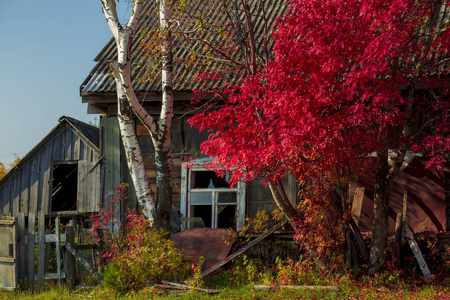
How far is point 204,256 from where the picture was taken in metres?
9.75

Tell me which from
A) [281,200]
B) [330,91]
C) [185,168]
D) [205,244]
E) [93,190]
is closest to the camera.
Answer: [330,91]

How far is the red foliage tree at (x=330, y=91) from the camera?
7629mm

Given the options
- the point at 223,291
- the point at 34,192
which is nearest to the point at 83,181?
the point at 34,192

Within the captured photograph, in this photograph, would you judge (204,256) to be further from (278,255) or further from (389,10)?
(389,10)

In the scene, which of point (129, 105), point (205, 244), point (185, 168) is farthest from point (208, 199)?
point (129, 105)

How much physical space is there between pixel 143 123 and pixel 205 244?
8.86 ft

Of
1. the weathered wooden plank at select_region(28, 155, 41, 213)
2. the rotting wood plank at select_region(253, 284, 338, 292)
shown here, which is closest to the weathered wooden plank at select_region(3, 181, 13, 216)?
the weathered wooden plank at select_region(28, 155, 41, 213)

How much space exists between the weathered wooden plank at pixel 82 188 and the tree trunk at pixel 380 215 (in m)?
8.58

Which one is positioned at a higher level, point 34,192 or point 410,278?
point 34,192

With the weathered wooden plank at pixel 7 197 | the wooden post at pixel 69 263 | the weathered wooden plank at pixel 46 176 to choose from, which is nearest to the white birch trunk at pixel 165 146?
the wooden post at pixel 69 263

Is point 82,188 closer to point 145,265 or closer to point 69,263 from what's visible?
point 69,263

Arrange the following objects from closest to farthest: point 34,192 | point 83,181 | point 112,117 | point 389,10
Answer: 1. point 389,10
2. point 112,117
3. point 83,181
4. point 34,192

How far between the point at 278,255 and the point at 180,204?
273 centimetres

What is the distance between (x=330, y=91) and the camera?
7.83 m
